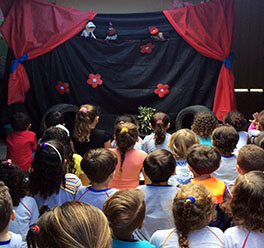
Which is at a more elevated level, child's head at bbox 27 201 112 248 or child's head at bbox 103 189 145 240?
child's head at bbox 27 201 112 248

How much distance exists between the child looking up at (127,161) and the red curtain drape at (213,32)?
115 inches

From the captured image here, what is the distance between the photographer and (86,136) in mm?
3547

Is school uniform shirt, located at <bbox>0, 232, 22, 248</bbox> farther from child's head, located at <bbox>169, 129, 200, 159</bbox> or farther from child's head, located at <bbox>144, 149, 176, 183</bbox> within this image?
child's head, located at <bbox>169, 129, 200, 159</bbox>

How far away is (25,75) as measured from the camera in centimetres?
588

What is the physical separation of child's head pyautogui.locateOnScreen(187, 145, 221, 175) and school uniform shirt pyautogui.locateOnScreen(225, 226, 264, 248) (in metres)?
0.73

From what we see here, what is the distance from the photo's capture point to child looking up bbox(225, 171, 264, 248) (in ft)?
6.01

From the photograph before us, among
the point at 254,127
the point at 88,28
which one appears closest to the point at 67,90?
the point at 88,28

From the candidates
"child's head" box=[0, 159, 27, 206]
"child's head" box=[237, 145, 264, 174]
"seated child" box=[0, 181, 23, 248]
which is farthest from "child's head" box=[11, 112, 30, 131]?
"child's head" box=[237, 145, 264, 174]

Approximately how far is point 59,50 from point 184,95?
2.27 metres

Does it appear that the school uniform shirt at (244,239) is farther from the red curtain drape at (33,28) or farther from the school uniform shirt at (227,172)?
the red curtain drape at (33,28)

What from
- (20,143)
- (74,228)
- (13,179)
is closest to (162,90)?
(20,143)

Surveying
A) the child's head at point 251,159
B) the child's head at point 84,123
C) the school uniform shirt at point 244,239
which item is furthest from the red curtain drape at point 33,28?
the school uniform shirt at point 244,239

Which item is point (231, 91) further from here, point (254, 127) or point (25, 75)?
point (25, 75)

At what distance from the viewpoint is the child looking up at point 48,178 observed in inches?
95.1
